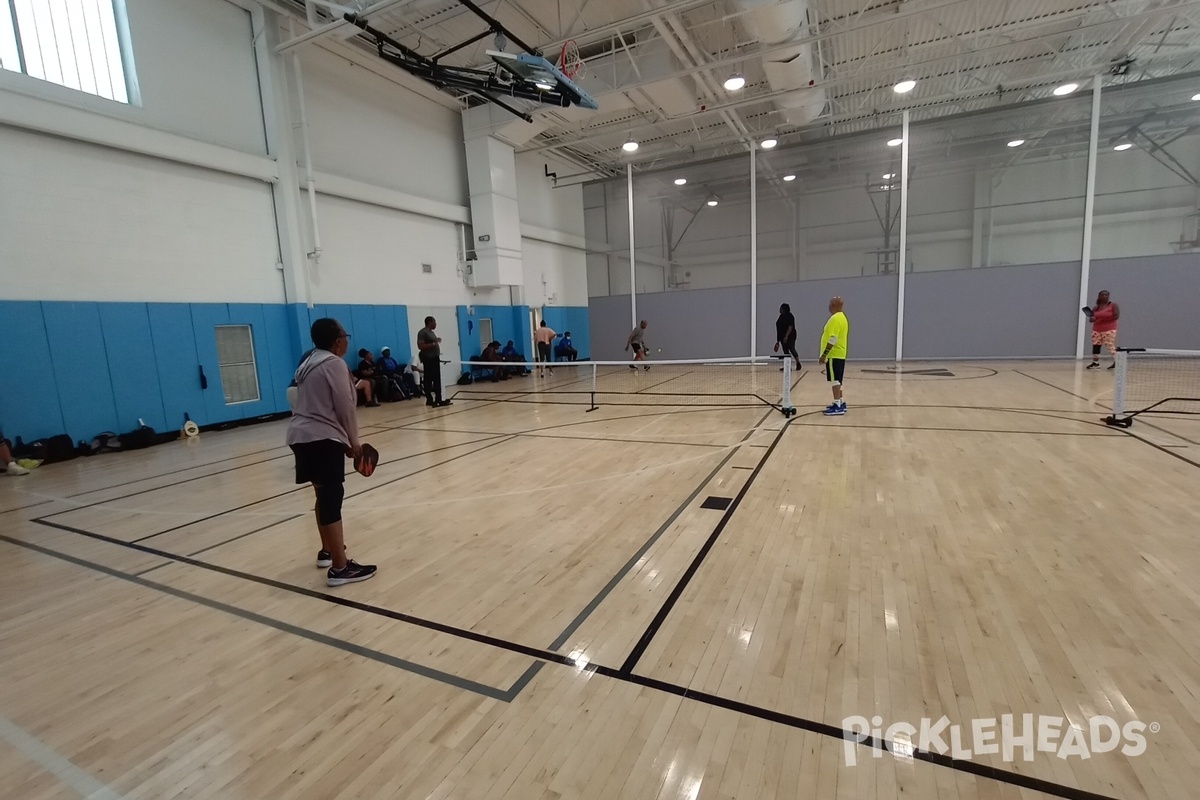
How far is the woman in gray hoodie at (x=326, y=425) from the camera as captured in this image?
3.18 m

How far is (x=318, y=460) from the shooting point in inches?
126

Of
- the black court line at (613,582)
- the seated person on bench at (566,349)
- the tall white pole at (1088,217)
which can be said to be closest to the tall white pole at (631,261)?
the seated person on bench at (566,349)

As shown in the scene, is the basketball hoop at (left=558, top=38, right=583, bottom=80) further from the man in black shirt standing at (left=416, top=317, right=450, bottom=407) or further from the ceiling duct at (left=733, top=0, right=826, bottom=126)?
the man in black shirt standing at (left=416, top=317, right=450, bottom=407)

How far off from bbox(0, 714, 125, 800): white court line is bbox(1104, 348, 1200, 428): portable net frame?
870 cm

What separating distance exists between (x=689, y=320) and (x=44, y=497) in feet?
A: 53.1

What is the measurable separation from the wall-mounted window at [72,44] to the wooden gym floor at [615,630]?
21.5ft

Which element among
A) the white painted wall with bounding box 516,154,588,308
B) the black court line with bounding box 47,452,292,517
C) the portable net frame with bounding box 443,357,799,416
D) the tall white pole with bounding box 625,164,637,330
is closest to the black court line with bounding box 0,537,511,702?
the black court line with bounding box 47,452,292,517

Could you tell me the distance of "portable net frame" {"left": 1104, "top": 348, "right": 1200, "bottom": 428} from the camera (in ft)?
21.3

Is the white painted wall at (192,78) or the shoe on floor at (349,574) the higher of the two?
the white painted wall at (192,78)

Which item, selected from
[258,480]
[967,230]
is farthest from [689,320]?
[258,480]

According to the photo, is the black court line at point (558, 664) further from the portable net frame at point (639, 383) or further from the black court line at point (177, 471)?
the portable net frame at point (639, 383)

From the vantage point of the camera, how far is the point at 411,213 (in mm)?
13414

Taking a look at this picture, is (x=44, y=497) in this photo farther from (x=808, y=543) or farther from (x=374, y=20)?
(x=374, y=20)

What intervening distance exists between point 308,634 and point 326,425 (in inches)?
46.0
